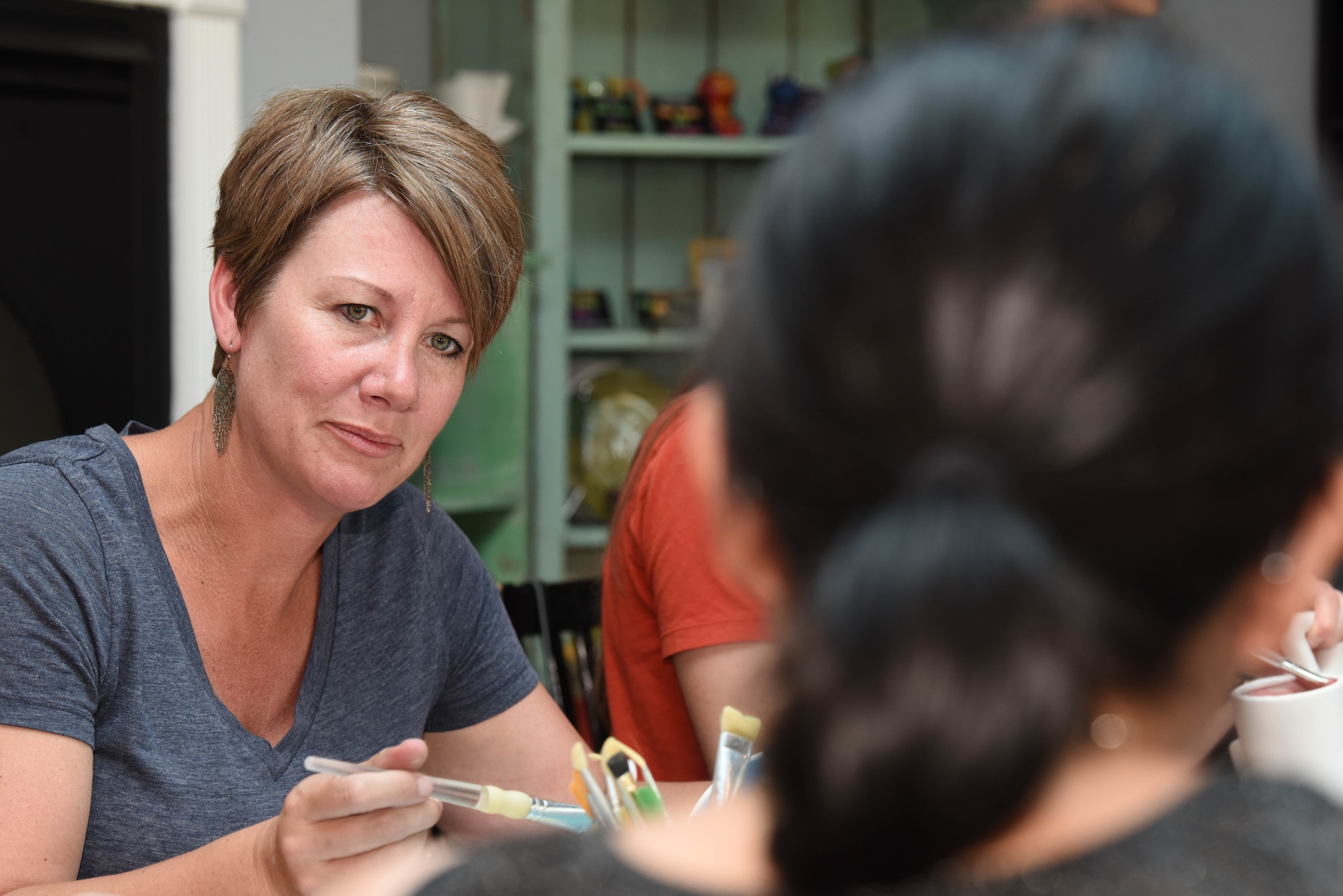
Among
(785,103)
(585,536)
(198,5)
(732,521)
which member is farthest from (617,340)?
A: (732,521)

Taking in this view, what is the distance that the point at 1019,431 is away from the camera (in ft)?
1.22

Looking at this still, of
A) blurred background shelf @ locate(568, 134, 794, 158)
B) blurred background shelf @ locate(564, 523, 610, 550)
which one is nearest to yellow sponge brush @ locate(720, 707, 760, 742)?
blurred background shelf @ locate(564, 523, 610, 550)

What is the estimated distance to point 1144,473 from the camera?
374 millimetres

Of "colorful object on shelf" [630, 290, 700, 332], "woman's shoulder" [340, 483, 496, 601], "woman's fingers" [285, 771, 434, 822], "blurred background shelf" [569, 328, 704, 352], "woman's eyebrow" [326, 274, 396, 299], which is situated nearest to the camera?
"woman's fingers" [285, 771, 434, 822]

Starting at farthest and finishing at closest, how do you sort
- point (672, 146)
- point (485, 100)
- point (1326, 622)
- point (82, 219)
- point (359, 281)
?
point (672, 146)
point (485, 100)
point (82, 219)
point (359, 281)
point (1326, 622)

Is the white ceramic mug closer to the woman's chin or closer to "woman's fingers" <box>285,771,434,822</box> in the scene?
"woman's fingers" <box>285,771,434,822</box>

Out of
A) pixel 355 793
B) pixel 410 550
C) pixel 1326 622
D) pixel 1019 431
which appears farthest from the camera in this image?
pixel 410 550

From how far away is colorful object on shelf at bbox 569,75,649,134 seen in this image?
2678 millimetres

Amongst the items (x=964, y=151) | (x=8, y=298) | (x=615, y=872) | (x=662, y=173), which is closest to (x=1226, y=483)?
(x=964, y=151)

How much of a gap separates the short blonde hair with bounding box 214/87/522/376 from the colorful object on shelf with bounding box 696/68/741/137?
178cm

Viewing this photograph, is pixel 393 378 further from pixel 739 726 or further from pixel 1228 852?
pixel 1228 852

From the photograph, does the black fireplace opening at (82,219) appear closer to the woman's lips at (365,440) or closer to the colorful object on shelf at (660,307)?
the woman's lips at (365,440)

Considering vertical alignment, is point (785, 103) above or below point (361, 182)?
above

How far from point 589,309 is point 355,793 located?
2.07 m
